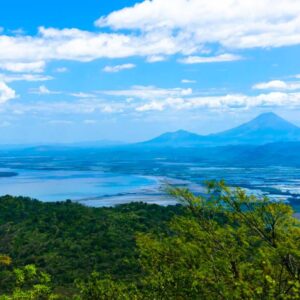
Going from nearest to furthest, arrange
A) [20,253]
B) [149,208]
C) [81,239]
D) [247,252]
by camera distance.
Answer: [247,252], [20,253], [81,239], [149,208]

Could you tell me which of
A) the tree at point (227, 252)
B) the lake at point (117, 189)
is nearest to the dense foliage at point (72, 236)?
the tree at point (227, 252)

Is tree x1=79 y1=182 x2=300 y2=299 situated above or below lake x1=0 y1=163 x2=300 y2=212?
above

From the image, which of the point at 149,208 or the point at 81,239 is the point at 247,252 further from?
the point at 149,208

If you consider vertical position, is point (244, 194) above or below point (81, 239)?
above

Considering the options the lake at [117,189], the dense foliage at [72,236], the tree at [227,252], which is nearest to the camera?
the tree at [227,252]

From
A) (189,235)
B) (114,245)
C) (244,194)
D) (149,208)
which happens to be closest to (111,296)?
(189,235)

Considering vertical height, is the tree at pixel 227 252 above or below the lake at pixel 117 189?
above

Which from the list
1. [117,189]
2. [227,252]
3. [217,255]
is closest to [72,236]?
[217,255]

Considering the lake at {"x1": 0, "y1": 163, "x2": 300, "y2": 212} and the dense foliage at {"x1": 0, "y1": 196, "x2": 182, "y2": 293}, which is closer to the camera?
the dense foliage at {"x1": 0, "y1": 196, "x2": 182, "y2": 293}

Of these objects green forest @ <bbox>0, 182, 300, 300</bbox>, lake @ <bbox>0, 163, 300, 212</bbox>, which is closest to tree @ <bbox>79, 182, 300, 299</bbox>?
green forest @ <bbox>0, 182, 300, 300</bbox>

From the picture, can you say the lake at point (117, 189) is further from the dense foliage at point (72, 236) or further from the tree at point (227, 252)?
the tree at point (227, 252)

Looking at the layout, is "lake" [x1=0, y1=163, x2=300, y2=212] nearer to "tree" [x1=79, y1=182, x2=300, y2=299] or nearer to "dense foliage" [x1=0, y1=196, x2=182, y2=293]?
"dense foliage" [x1=0, y1=196, x2=182, y2=293]
